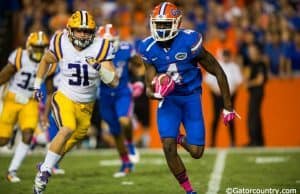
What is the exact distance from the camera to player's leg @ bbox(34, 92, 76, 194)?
7.72 metres

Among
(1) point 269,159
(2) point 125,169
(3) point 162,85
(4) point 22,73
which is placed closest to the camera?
(3) point 162,85

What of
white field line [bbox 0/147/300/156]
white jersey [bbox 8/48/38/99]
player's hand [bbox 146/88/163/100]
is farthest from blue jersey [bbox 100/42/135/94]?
player's hand [bbox 146/88/163/100]

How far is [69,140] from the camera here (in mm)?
8656

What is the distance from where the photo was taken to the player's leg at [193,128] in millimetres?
7996

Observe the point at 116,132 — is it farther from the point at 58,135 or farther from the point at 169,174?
the point at 58,135

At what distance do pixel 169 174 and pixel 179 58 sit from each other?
8.76 feet

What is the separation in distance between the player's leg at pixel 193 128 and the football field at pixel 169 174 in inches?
29.1

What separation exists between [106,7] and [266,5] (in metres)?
2.99

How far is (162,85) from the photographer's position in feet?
25.1

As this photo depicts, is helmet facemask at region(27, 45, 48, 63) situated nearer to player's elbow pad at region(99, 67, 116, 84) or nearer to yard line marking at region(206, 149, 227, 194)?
player's elbow pad at region(99, 67, 116, 84)

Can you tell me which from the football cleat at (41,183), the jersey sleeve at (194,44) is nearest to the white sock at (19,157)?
the football cleat at (41,183)

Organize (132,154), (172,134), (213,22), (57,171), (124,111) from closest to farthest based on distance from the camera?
(172,134) < (57,171) < (124,111) < (132,154) < (213,22)

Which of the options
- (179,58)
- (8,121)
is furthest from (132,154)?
(179,58)

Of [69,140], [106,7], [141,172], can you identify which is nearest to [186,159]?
[141,172]
